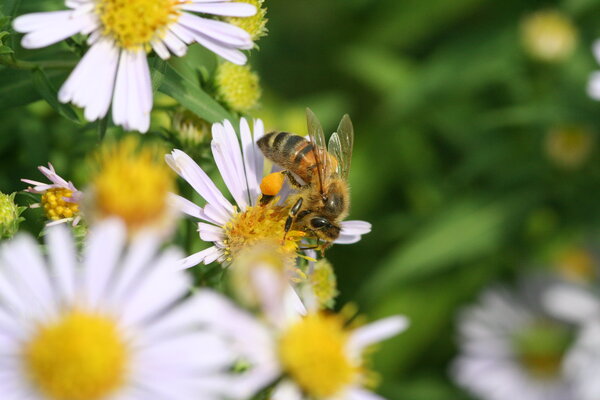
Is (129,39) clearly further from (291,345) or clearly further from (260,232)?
(291,345)

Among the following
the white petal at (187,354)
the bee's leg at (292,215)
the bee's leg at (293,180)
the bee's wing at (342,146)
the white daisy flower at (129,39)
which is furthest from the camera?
the bee's wing at (342,146)

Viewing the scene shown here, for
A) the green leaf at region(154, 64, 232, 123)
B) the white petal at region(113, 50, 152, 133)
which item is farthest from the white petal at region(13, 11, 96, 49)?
the green leaf at region(154, 64, 232, 123)

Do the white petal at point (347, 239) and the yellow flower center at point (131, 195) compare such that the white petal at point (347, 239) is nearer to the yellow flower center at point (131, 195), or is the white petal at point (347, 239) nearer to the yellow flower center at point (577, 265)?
the yellow flower center at point (131, 195)

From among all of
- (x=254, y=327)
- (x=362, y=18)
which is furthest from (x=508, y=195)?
(x=254, y=327)

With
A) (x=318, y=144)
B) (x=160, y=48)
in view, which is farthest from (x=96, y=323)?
(x=318, y=144)

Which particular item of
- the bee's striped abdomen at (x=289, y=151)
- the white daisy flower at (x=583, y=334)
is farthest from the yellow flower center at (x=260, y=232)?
the white daisy flower at (x=583, y=334)

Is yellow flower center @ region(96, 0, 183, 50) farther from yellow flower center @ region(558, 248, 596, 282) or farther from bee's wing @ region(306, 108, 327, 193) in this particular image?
yellow flower center @ region(558, 248, 596, 282)

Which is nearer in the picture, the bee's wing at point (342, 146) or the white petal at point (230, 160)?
the white petal at point (230, 160)

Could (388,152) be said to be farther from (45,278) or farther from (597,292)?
(45,278)

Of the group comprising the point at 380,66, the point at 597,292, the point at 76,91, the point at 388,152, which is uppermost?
the point at 380,66
